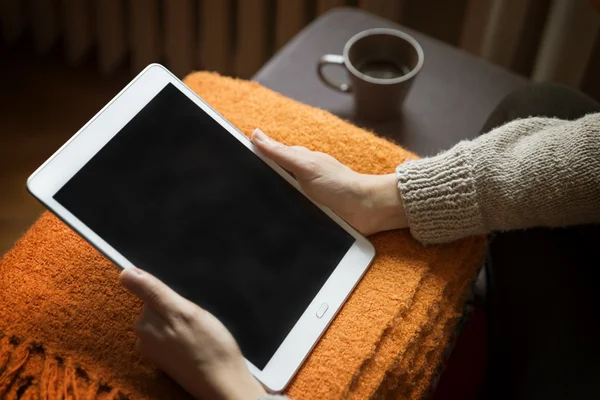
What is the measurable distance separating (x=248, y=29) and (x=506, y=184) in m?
0.74

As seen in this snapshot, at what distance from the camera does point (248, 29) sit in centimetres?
118

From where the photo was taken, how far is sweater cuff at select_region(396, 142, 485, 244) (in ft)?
1.91

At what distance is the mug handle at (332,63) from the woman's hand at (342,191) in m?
0.18

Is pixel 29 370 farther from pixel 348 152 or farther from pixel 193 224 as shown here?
pixel 348 152

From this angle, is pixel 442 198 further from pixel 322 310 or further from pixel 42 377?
pixel 42 377

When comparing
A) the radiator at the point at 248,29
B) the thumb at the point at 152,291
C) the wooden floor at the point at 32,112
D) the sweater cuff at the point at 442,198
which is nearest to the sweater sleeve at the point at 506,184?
the sweater cuff at the point at 442,198

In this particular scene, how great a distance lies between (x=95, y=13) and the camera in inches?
52.4

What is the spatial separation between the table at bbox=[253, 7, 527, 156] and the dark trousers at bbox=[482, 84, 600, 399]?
119mm

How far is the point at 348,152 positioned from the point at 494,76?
29 cm

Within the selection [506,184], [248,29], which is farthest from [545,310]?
[248,29]

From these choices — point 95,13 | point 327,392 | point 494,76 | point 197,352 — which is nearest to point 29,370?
point 197,352

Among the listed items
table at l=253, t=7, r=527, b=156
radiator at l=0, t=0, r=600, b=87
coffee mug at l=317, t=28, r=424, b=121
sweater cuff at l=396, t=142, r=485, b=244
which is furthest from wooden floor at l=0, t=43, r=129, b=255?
sweater cuff at l=396, t=142, r=485, b=244

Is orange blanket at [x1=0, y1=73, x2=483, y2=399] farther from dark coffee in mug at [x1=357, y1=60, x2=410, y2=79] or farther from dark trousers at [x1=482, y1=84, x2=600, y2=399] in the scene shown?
dark coffee in mug at [x1=357, y1=60, x2=410, y2=79]

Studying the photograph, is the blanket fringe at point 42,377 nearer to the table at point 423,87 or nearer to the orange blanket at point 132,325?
the orange blanket at point 132,325
